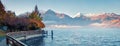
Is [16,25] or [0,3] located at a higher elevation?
[0,3]

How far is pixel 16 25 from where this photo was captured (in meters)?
98.9

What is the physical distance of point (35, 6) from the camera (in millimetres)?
199750

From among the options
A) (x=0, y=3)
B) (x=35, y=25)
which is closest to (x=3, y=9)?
(x=0, y=3)

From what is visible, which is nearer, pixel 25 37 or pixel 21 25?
pixel 25 37

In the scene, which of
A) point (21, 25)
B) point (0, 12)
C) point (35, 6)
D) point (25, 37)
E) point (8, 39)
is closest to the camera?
point (8, 39)

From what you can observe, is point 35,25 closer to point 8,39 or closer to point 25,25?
point 25,25

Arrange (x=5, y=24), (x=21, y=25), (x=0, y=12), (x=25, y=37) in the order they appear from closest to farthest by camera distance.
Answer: (x=25, y=37)
(x=5, y=24)
(x=21, y=25)
(x=0, y=12)

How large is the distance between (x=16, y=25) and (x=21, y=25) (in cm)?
331

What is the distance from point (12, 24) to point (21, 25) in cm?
583

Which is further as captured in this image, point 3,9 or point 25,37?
point 3,9

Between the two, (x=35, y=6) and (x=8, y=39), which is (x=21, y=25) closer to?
(x=8, y=39)

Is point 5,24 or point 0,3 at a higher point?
point 0,3

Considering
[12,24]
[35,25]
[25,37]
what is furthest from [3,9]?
[25,37]

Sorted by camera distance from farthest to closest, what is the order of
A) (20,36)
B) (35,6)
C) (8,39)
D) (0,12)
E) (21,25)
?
(35,6) < (0,12) < (21,25) < (20,36) < (8,39)
